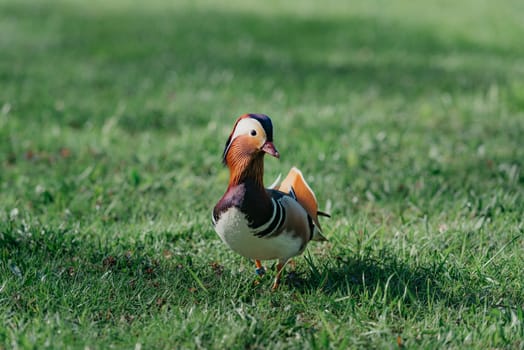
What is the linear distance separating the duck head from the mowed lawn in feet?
1.82

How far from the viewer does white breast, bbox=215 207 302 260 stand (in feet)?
9.59

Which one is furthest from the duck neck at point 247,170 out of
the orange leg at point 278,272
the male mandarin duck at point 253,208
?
the orange leg at point 278,272

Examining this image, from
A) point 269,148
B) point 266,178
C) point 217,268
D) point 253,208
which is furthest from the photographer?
point 266,178

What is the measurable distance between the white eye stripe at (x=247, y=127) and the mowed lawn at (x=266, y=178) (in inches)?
27.7

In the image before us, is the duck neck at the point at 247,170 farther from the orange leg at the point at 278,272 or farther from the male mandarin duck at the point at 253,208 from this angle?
the orange leg at the point at 278,272

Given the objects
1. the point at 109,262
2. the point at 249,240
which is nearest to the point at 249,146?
the point at 249,240

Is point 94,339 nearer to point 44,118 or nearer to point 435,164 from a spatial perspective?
point 435,164

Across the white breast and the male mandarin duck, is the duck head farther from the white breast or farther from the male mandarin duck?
the white breast

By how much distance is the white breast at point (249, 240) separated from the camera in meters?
2.92

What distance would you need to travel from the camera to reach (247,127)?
112 inches

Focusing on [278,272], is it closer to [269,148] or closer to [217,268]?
[217,268]

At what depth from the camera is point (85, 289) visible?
3.13 meters

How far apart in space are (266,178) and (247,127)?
187 cm

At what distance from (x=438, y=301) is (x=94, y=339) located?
4.93ft
